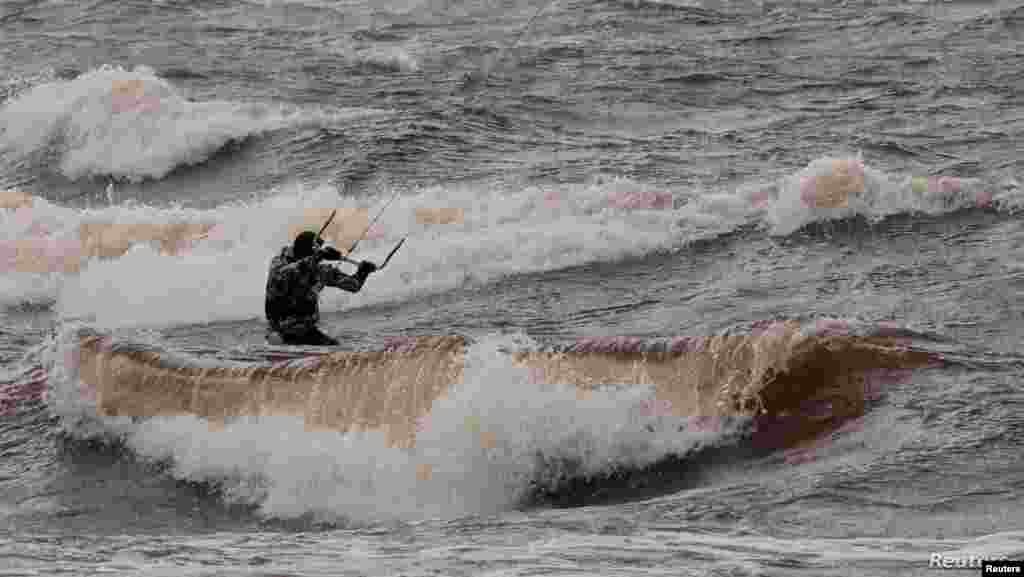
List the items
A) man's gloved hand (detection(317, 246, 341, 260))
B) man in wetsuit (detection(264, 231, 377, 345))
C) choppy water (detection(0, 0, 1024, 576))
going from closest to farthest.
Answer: choppy water (detection(0, 0, 1024, 576)) < man's gloved hand (detection(317, 246, 341, 260)) < man in wetsuit (detection(264, 231, 377, 345))

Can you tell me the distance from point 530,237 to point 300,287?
475 centimetres

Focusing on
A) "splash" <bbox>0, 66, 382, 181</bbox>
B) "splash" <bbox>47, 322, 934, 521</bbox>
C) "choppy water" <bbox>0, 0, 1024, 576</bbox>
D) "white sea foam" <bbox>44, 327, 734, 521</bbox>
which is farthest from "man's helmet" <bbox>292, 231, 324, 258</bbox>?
"splash" <bbox>0, 66, 382, 181</bbox>

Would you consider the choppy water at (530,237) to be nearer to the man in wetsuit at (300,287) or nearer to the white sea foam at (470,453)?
the white sea foam at (470,453)

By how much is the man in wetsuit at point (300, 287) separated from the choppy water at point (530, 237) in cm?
117

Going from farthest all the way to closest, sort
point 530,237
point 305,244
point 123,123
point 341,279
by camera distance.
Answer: point 123,123
point 530,237
point 305,244
point 341,279

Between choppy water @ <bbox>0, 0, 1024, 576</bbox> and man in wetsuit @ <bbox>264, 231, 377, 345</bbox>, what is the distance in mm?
1171

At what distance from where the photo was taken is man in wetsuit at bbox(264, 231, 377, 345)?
47.9ft

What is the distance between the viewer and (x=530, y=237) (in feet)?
62.3

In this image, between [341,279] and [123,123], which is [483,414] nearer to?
[341,279]

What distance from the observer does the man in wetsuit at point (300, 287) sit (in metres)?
14.6

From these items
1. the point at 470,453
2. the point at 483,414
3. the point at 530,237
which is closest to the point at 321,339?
the point at 483,414

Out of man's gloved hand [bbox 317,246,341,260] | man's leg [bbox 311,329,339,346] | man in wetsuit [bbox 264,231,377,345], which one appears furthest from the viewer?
man's leg [bbox 311,329,339,346]

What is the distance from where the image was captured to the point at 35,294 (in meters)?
20.2

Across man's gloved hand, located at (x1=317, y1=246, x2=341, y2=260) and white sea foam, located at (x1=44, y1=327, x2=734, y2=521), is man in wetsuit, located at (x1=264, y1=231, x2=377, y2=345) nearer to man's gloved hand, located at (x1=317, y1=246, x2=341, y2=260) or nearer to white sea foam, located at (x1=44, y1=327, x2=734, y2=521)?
man's gloved hand, located at (x1=317, y1=246, x2=341, y2=260)
